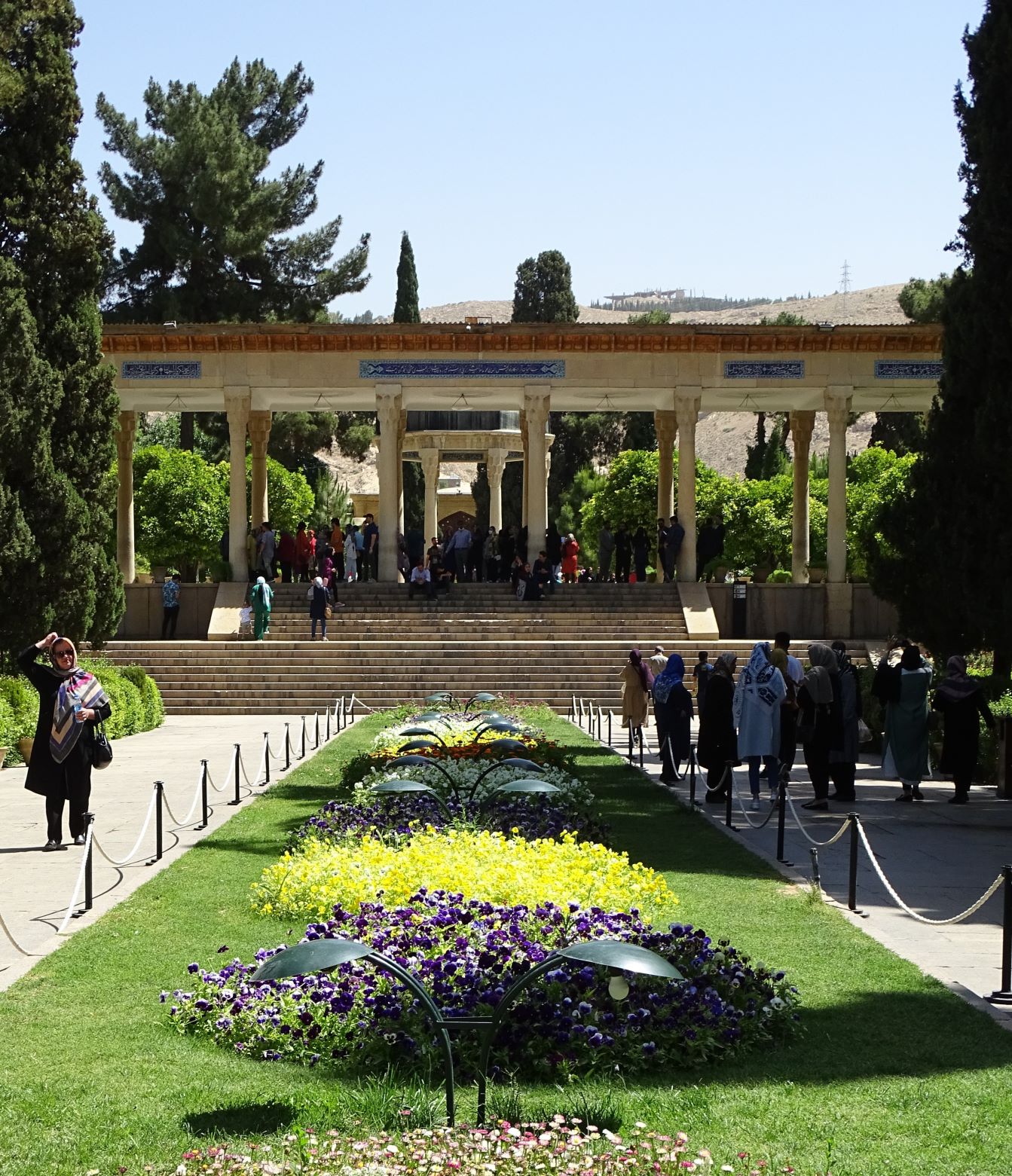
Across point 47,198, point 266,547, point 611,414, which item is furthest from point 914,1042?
point 611,414

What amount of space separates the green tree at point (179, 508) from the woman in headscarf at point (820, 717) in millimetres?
32459

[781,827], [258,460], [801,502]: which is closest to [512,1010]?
[781,827]

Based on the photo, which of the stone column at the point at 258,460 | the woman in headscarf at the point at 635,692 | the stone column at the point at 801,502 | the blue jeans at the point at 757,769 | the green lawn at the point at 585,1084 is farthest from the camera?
the stone column at the point at 801,502

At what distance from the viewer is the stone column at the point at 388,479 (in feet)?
108

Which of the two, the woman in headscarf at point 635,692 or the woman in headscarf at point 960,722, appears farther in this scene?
the woman in headscarf at point 635,692

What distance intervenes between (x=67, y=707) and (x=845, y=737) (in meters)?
7.16

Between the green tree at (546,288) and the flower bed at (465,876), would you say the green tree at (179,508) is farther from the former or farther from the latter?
the flower bed at (465,876)

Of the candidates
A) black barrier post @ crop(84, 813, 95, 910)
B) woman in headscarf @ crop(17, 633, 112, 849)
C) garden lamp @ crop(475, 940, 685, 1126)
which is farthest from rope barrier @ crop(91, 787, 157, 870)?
garden lamp @ crop(475, 940, 685, 1126)

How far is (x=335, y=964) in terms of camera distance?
559 cm

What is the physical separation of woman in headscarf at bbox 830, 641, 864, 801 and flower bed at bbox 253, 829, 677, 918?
5.42 metres

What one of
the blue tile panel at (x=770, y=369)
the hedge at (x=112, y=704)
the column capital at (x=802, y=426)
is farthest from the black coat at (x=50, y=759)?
the column capital at (x=802, y=426)

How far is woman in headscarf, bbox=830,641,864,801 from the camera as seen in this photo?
49.9 ft

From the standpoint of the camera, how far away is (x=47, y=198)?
20578 mm

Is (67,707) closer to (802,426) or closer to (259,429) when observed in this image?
(259,429)
